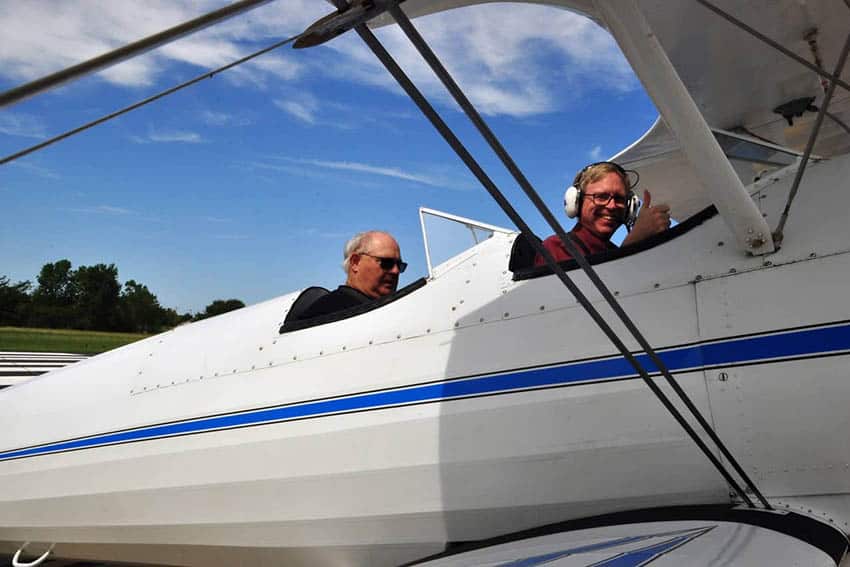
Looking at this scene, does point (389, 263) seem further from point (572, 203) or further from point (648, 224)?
point (648, 224)

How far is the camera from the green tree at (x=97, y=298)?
4634 centimetres

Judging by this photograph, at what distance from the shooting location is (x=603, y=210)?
2859 mm

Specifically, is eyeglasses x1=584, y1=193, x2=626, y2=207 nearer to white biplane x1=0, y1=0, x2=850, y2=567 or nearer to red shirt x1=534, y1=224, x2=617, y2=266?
red shirt x1=534, y1=224, x2=617, y2=266

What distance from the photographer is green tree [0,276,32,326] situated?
4206 cm

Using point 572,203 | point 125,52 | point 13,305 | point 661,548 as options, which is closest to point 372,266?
point 572,203

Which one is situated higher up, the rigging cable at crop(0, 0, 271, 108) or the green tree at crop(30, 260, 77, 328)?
the green tree at crop(30, 260, 77, 328)

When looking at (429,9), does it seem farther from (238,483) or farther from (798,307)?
(238,483)

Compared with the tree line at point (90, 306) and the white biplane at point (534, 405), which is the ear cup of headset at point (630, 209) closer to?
the white biplane at point (534, 405)

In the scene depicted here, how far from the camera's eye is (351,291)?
11.3ft

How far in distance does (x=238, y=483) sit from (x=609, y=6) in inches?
95.3

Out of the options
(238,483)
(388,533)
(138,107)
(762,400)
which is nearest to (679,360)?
(762,400)

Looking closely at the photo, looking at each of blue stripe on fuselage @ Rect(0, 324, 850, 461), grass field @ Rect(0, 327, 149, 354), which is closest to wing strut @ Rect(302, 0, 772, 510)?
blue stripe on fuselage @ Rect(0, 324, 850, 461)

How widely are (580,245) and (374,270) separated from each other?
131cm

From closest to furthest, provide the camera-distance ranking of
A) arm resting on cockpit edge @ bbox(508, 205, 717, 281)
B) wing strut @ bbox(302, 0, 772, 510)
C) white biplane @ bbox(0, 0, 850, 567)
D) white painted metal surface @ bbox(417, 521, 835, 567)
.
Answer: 1. wing strut @ bbox(302, 0, 772, 510)
2. white painted metal surface @ bbox(417, 521, 835, 567)
3. white biplane @ bbox(0, 0, 850, 567)
4. arm resting on cockpit edge @ bbox(508, 205, 717, 281)
